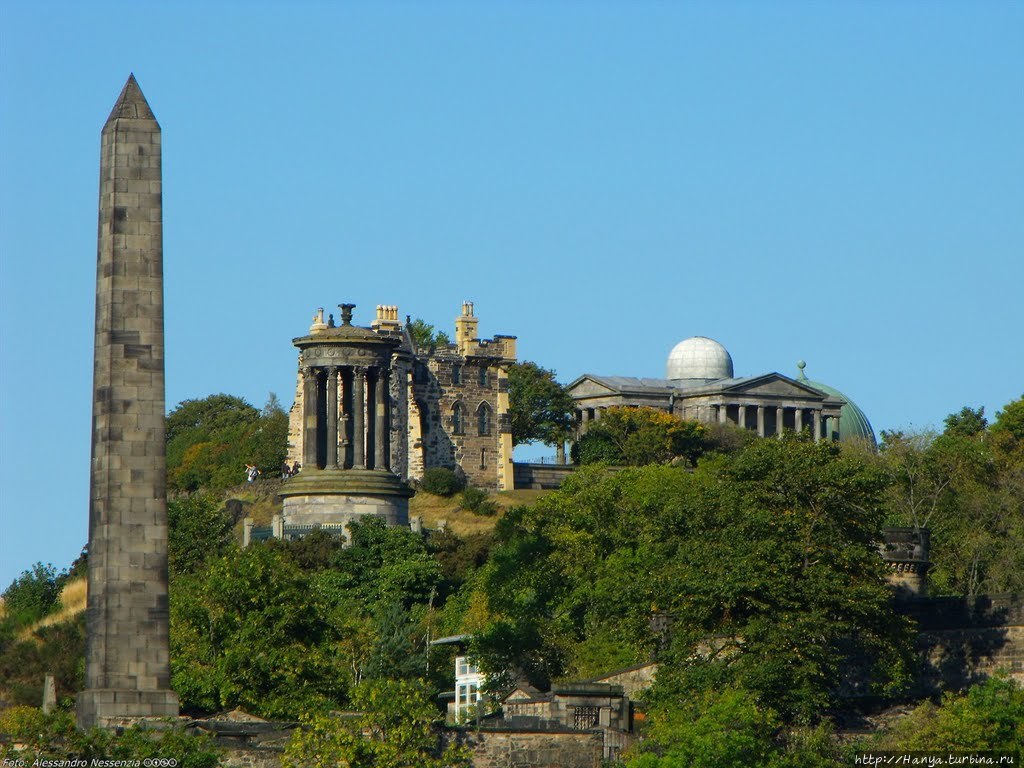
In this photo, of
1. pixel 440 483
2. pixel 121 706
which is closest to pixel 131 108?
pixel 121 706

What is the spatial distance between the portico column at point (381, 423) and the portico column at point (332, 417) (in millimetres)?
1961

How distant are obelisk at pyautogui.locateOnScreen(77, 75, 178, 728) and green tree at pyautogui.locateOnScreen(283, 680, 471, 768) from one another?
11.1 ft

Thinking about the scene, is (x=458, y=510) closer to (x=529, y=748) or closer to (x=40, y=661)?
(x=40, y=661)

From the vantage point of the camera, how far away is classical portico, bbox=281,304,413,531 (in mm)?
104562

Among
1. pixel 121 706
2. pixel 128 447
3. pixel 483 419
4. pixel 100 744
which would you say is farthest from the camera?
pixel 483 419

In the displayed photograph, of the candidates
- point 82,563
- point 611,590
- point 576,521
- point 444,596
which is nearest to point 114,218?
point 611,590

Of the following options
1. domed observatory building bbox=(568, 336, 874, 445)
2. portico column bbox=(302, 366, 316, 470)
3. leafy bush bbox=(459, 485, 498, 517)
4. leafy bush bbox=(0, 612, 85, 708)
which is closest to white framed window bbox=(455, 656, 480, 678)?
leafy bush bbox=(0, 612, 85, 708)

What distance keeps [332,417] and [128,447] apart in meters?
68.0

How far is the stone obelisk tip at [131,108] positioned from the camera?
42.0 meters

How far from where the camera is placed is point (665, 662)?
57.4 metres

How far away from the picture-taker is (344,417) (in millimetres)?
109000

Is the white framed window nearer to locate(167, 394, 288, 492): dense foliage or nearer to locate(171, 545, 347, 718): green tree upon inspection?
locate(171, 545, 347, 718): green tree

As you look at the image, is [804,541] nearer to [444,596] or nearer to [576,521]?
[576,521]

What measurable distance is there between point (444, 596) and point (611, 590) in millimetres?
25745
